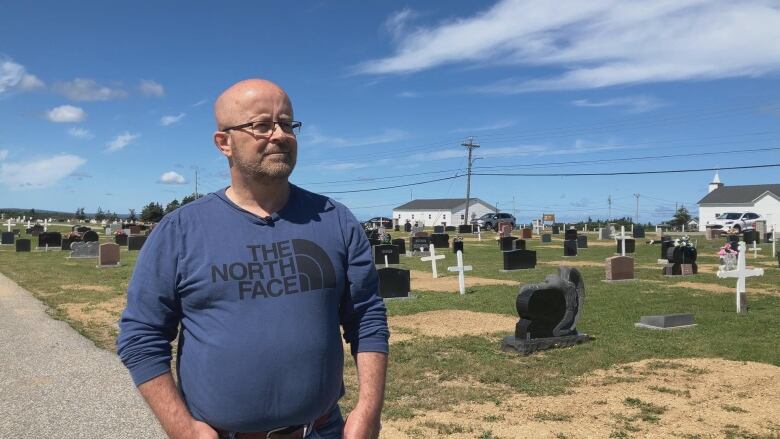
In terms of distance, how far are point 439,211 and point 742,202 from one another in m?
38.5

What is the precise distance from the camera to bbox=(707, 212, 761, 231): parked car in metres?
43.2

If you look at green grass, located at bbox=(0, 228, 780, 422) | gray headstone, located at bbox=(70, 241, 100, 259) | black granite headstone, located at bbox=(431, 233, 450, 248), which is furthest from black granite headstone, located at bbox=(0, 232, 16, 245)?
black granite headstone, located at bbox=(431, 233, 450, 248)

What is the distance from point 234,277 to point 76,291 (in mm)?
14697

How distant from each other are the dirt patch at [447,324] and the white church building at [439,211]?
70.8 metres

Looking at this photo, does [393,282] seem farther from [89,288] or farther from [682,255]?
[682,255]

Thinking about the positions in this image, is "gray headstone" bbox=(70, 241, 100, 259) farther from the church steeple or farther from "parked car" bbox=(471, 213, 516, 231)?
the church steeple

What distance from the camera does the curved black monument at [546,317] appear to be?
8.34 metres

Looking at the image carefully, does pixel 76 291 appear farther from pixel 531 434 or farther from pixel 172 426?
pixel 172 426

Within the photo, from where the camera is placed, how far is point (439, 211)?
287ft

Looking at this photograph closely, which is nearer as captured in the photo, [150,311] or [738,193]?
[150,311]

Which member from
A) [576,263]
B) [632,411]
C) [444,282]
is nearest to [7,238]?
[444,282]

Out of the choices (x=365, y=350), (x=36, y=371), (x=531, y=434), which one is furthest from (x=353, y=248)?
(x=36, y=371)

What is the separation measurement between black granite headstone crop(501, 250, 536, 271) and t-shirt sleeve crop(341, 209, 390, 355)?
1837 cm

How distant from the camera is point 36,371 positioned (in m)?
6.99
